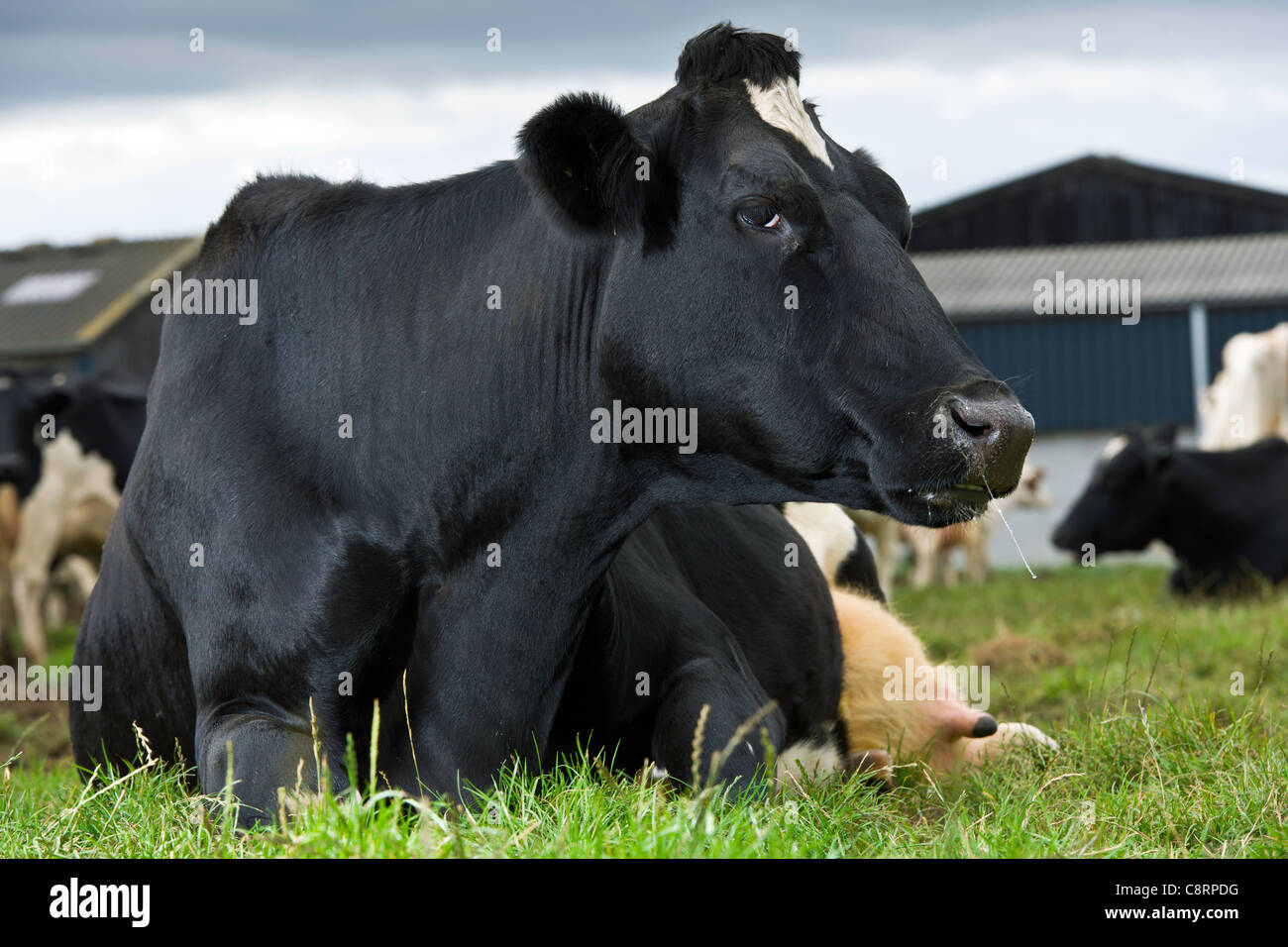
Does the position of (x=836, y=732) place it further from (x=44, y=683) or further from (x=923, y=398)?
(x=44, y=683)

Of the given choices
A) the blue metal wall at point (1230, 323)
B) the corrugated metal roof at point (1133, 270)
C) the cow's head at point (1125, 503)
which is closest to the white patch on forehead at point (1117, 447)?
the cow's head at point (1125, 503)

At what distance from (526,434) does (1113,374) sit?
78.5 feet

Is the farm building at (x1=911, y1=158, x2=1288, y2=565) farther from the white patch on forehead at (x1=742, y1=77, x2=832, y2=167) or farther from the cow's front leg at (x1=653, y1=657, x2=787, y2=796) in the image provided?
the white patch on forehead at (x1=742, y1=77, x2=832, y2=167)

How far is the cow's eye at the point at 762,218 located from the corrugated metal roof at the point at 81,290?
1259 inches

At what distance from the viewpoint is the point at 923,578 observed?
1755cm

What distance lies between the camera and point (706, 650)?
390cm

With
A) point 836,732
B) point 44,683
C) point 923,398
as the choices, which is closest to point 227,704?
point 923,398

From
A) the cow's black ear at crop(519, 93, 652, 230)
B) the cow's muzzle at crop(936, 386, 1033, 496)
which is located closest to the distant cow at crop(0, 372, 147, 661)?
the cow's black ear at crop(519, 93, 652, 230)

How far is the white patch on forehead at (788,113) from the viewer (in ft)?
11.0

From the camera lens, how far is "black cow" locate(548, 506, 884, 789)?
3682 mm

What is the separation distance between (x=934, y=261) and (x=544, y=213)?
1121 inches

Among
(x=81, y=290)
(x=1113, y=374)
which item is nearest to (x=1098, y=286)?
(x=1113, y=374)

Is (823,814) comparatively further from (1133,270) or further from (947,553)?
(1133,270)

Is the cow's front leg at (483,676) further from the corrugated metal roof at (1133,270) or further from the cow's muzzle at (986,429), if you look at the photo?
the corrugated metal roof at (1133,270)
